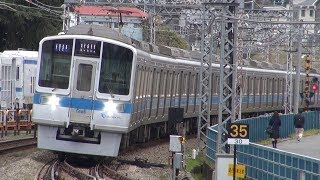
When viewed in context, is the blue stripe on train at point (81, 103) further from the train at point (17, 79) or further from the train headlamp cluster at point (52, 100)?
the train at point (17, 79)

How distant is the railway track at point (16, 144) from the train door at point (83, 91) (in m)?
4.35

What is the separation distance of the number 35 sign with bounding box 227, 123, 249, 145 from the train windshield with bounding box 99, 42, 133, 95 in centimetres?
514

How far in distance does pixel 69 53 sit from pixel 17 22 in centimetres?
2662

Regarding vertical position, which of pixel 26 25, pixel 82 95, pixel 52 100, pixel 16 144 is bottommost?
pixel 16 144

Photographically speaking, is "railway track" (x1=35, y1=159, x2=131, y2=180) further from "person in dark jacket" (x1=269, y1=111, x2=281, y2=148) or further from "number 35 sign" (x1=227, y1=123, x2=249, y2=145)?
"person in dark jacket" (x1=269, y1=111, x2=281, y2=148)

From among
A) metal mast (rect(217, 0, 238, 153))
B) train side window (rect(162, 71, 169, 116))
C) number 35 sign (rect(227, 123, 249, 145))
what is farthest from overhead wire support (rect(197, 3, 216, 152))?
number 35 sign (rect(227, 123, 249, 145))

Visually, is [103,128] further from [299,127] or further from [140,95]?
[299,127]

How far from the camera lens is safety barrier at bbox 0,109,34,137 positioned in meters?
31.0

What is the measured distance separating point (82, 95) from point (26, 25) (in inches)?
1108

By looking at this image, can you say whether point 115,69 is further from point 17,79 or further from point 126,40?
point 17,79

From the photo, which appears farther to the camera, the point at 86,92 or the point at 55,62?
the point at 55,62

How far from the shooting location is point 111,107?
2073 cm

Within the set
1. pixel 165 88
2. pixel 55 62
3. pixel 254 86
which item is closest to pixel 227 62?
pixel 55 62

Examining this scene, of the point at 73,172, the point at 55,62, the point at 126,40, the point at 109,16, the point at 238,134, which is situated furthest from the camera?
the point at 109,16
